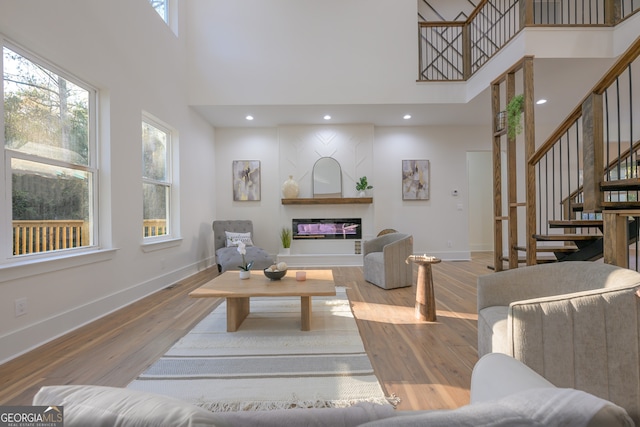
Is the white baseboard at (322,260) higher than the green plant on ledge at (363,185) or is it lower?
lower

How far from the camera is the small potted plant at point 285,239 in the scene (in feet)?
19.9

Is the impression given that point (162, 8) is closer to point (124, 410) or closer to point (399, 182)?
point (399, 182)

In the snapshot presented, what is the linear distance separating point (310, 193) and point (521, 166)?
178 inches

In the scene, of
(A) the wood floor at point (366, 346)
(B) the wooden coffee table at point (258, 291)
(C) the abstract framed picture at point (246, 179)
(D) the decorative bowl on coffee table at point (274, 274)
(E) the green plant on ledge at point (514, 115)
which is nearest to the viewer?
(A) the wood floor at point (366, 346)

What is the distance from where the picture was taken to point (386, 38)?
17.3 ft

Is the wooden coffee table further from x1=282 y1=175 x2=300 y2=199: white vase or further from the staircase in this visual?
x1=282 y1=175 x2=300 y2=199: white vase

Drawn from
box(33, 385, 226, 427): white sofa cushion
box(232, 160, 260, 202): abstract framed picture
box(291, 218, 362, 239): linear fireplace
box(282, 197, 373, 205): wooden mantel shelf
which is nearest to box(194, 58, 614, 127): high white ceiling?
box(232, 160, 260, 202): abstract framed picture

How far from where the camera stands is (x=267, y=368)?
6.62ft

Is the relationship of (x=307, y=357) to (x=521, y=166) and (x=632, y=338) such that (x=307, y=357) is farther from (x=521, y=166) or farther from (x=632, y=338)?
(x=521, y=166)

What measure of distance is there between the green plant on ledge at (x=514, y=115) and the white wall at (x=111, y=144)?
451 centimetres
